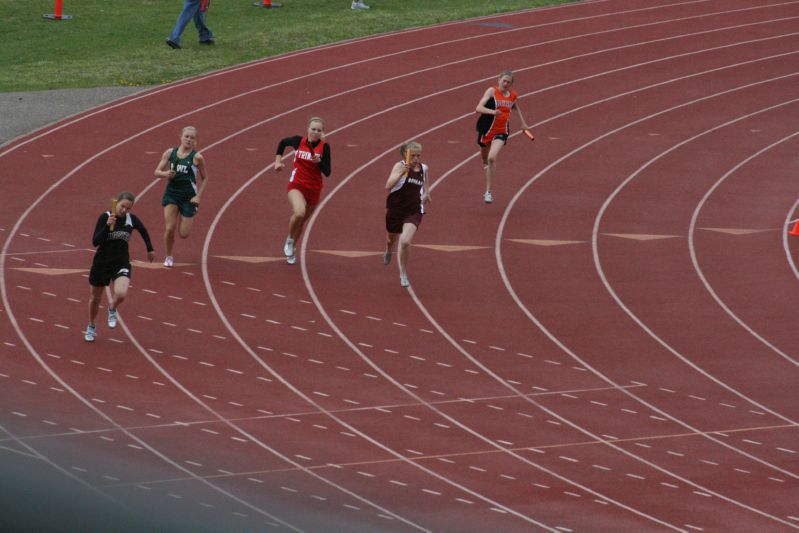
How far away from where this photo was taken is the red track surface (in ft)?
26.5

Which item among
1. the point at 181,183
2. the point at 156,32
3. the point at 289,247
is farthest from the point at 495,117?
the point at 156,32

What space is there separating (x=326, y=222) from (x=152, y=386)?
5.59 m

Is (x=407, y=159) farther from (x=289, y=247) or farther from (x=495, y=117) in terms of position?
(x=495, y=117)

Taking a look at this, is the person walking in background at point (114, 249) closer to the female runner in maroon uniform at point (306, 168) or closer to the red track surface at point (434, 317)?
the red track surface at point (434, 317)

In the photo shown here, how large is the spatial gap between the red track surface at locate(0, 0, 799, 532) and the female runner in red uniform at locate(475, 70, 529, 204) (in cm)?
79

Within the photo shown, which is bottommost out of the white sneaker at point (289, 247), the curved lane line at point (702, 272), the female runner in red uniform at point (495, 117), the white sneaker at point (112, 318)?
the white sneaker at point (112, 318)

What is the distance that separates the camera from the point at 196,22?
24.7 m

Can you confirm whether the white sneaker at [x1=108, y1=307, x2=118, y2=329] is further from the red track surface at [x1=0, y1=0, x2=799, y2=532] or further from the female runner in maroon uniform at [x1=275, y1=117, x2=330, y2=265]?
the female runner in maroon uniform at [x1=275, y1=117, x2=330, y2=265]

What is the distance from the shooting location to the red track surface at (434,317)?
26.5 ft

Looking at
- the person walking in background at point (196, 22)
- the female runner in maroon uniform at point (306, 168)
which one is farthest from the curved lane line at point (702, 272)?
the person walking in background at point (196, 22)

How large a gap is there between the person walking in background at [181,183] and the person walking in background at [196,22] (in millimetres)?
12093

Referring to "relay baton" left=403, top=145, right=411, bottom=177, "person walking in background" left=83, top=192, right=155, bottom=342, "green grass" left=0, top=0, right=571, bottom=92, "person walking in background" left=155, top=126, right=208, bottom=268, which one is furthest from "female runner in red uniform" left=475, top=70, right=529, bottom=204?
"green grass" left=0, top=0, right=571, bottom=92

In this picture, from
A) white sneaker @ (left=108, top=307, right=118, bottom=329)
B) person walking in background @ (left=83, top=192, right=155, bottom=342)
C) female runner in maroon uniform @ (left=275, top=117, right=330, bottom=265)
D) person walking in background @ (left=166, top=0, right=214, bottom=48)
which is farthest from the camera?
person walking in background @ (left=166, top=0, right=214, bottom=48)

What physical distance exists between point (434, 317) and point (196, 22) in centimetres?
1434
